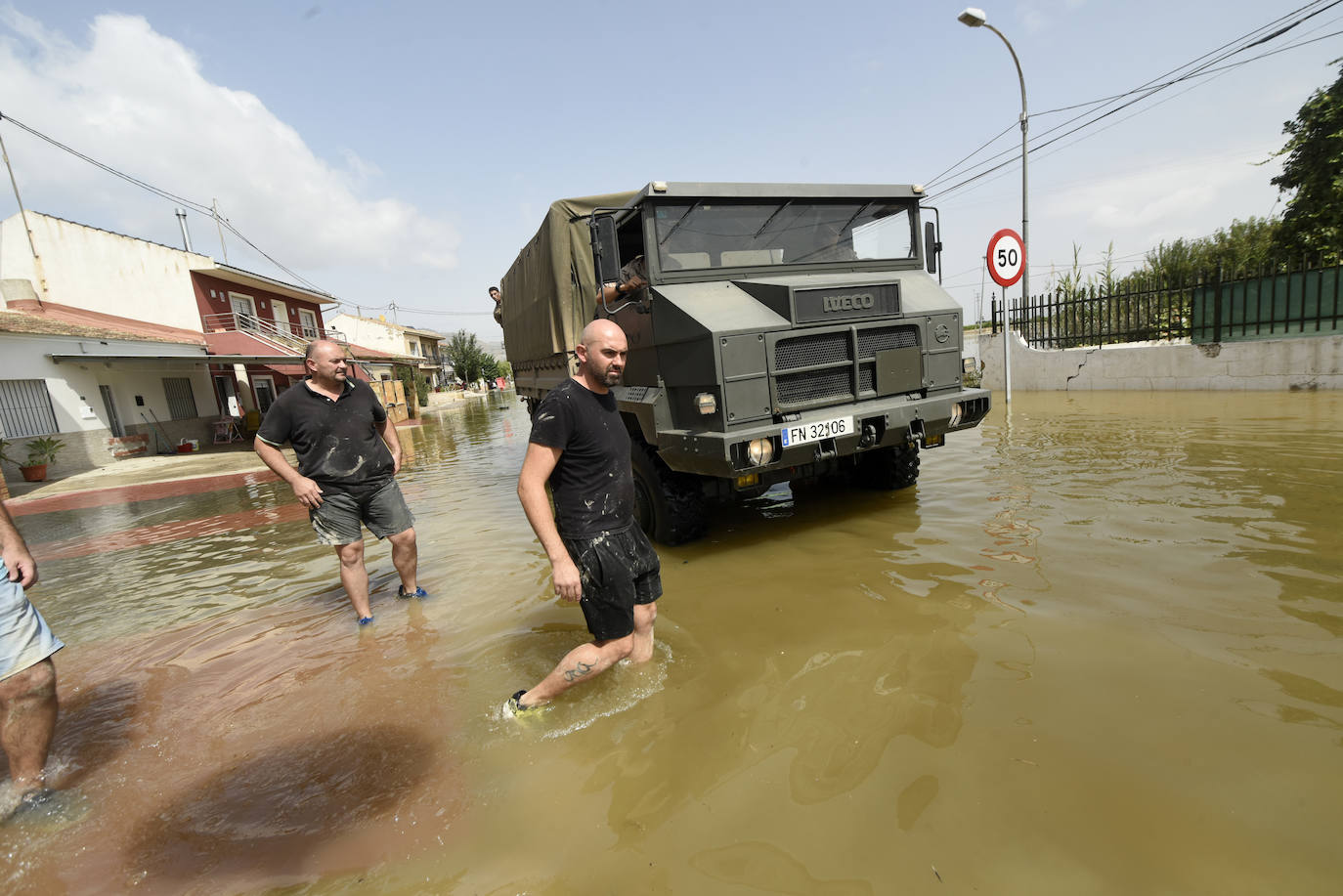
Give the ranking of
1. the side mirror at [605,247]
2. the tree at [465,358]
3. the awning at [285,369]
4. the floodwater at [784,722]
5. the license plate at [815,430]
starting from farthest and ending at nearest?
the tree at [465,358] < the awning at [285,369] < the side mirror at [605,247] < the license plate at [815,430] < the floodwater at [784,722]

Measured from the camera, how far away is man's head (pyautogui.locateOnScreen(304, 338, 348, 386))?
→ 3.67m

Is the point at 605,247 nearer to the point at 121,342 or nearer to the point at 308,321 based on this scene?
the point at 121,342

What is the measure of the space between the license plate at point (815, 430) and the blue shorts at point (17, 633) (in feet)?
11.3

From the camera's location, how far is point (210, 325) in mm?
22422

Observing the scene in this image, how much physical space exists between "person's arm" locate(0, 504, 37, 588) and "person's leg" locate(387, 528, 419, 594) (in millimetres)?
1756

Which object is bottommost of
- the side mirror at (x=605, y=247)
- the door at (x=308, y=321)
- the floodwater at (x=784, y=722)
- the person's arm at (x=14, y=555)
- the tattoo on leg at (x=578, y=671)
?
the floodwater at (x=784, y=722)

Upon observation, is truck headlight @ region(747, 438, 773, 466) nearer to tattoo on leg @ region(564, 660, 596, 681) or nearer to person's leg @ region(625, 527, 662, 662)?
person's leg @ region(625, 527, 662, 662)

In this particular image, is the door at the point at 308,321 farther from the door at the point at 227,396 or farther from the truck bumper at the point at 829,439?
the truck bumper at the point at 829,439

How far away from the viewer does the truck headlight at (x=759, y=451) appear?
12.0 feet

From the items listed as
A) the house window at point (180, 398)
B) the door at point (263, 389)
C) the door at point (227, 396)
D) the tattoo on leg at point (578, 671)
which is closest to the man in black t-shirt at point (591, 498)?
the tattoo on leg at point (578, 671)

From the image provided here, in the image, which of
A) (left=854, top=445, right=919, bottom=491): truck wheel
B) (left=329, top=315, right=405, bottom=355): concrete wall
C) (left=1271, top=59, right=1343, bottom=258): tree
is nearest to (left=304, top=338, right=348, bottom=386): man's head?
(left=854, top=445, right=919, bottom=491): truck wheel

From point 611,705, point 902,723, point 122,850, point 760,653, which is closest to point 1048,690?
point 902,723

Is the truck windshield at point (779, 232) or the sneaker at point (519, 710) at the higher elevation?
the truck windshield at point (779, 232)

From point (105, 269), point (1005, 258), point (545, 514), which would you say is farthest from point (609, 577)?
point (105, 269)
